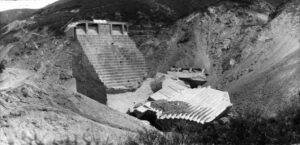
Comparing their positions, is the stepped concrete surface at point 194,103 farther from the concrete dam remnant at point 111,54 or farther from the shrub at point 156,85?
the concrete dam remnant at point 111,54

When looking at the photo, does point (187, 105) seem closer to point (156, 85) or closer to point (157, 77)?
point (156, 85)

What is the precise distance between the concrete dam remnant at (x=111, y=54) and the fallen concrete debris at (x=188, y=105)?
2.05 metres

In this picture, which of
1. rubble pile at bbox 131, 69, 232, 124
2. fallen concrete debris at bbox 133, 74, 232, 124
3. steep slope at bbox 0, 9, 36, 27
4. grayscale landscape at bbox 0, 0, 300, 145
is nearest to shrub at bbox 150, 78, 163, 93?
grayscale landscape at bbox 0, 0, 300, 145

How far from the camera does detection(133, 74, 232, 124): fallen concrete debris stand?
1176 centimetres

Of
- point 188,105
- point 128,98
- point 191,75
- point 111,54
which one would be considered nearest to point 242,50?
point 191,75

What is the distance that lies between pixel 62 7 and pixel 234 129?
30.6 metres

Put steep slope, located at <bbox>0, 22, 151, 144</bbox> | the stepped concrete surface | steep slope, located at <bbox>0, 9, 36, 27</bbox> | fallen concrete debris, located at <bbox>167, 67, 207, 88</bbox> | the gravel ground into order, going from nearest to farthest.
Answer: steep slope, located at <bbox>0, 22, 151, 144</bbox>, the stepped concrete surface, the gravel ground, fallen concrete debris, located at <bbox>167, 67, 207, 88</bbox>, steep slope, located at <bbox>0, 9, 36, 27</bbox>

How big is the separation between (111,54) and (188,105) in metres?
5.71

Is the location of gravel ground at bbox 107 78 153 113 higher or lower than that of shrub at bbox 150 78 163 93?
lower

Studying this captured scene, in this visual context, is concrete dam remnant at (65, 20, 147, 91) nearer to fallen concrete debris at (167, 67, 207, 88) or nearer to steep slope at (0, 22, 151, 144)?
fallen concrete debris at (167, 67, 207, 88)

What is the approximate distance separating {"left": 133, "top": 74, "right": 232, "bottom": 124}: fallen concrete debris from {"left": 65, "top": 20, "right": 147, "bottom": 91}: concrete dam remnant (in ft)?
6.71

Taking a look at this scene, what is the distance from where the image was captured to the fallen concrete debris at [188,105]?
38.6ft

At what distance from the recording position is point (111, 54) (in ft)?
54.7

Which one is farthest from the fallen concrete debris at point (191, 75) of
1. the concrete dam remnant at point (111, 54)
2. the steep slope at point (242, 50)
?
the concrete dam remnant at point (111, 54)
